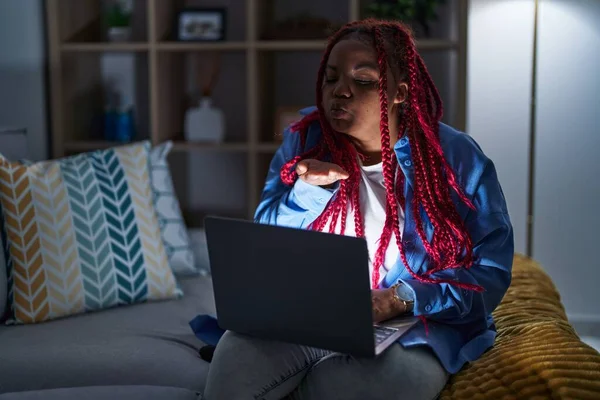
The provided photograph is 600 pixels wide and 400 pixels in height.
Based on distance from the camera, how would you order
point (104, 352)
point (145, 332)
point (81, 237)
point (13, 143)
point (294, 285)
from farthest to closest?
point (13, 143), point (81, 237), point (145, 332), point (104, 352), point (294, 285)

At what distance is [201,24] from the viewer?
331cm

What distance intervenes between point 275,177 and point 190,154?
174 cm

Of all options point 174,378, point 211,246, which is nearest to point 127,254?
point 174,378

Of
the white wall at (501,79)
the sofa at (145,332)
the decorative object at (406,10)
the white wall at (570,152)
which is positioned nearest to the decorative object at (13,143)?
the sofa at (145,332)

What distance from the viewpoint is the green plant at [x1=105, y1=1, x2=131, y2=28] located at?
11.0ft

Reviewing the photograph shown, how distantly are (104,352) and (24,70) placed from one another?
1.60m

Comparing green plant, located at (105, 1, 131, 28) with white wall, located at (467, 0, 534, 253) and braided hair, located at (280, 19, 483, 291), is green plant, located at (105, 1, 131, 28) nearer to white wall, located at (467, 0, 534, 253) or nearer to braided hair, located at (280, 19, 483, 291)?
white wall, located at (467, 0, 534, 253)

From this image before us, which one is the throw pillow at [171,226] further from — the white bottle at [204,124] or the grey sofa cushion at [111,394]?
the grey sofa cushion at [111,394]

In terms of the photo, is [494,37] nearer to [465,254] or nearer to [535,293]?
[535,293]

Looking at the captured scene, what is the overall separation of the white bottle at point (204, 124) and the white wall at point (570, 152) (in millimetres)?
1243

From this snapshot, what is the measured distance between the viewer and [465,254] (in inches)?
67.6

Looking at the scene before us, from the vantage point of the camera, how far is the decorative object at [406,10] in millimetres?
3205

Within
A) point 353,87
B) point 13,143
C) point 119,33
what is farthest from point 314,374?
point 119,33

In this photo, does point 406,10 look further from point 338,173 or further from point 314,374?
point 314,374
